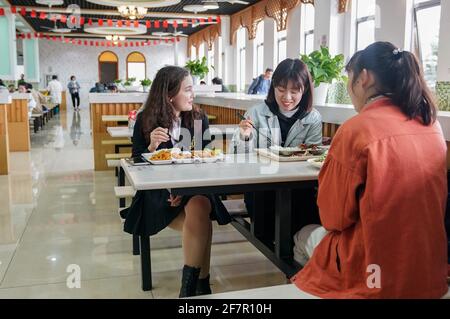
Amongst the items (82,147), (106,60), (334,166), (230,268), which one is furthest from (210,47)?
(334,166)

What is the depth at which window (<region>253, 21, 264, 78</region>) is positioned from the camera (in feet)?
42.1

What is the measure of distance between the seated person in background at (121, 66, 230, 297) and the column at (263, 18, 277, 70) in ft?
30.7

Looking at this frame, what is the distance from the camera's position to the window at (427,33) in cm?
637

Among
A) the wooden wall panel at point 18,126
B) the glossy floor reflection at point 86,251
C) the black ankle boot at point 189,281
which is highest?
the wooden wall panel at point 18,126

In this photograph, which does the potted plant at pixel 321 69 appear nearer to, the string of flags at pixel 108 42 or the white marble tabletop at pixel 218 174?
the white marble tabletop at pixel 218 174

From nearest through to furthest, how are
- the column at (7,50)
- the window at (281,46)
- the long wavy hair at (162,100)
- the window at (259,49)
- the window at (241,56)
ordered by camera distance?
the long wavy hair at (162,100)
the window at (281,46)
the column at (7,50)
the window at (259,49)
the window at (241,56)

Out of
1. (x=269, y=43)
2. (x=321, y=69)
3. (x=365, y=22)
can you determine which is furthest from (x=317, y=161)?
(x=269, y=43)

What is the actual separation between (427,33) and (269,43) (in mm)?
5722

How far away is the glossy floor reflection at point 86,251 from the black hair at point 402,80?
1654 mm

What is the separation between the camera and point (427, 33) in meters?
6.59

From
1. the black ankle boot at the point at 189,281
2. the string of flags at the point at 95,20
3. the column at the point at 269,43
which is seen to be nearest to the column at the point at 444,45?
the black ankle boot at the point at 189,281

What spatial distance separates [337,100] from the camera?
4055mm
